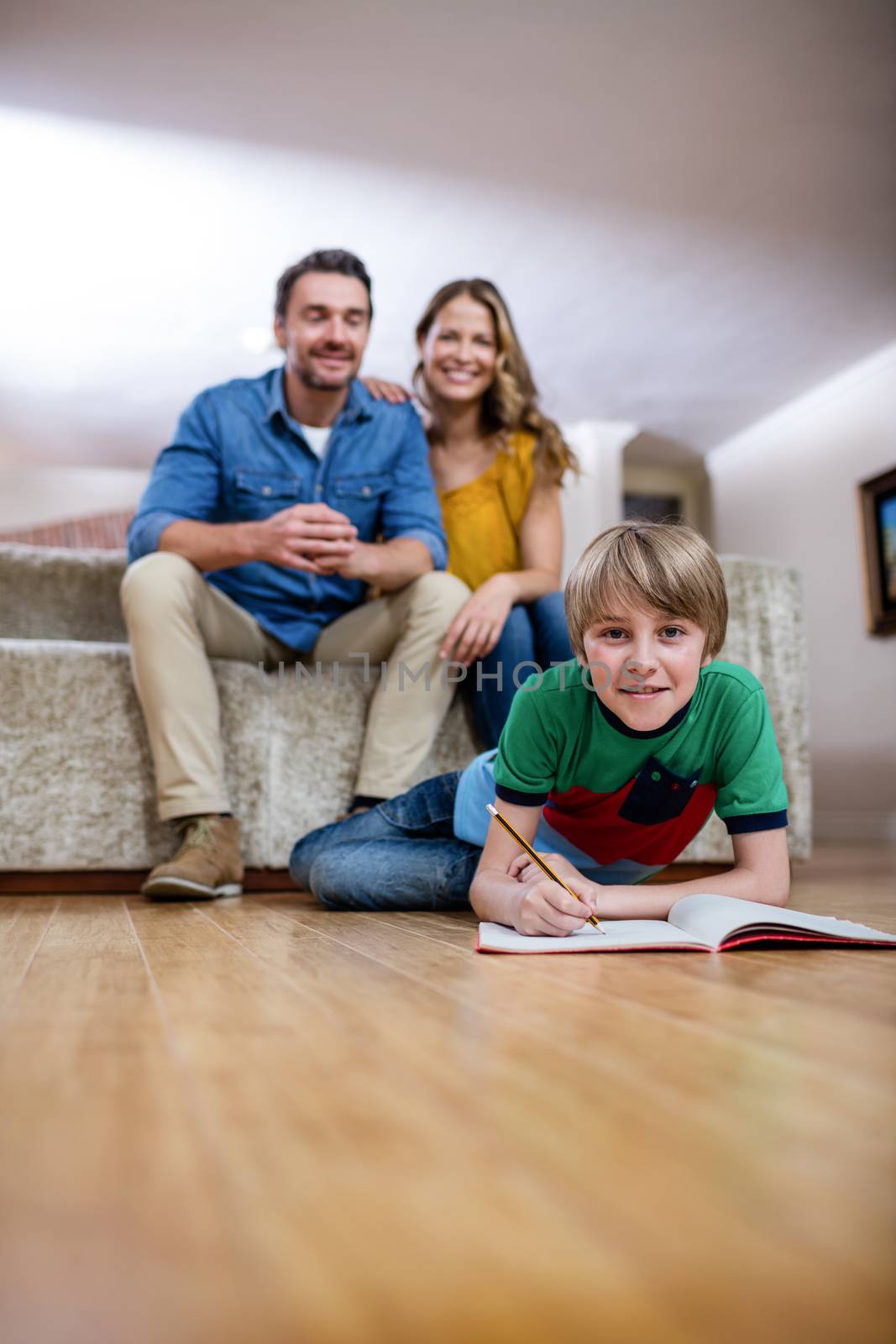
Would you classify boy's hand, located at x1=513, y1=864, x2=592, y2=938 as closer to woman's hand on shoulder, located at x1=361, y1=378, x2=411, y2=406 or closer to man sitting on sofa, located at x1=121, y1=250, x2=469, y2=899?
man sitting on sofa, located at x1=121, y1=250, x2=469, y2=899

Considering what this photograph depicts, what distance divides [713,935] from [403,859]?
53 centimetres

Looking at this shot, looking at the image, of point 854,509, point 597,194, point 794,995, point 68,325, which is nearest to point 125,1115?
point 794,995

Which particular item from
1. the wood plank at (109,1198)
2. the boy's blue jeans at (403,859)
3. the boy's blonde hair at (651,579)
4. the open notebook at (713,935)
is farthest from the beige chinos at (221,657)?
the wood plank at (109,1198)

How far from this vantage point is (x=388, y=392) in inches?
80.1

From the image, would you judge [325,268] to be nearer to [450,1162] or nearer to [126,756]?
[126,756]

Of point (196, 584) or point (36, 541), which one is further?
point (36, 541)

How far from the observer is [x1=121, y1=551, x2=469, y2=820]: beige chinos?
1.62m

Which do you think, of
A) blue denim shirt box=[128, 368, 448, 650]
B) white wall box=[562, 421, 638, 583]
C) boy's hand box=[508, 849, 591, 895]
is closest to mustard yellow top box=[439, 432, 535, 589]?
blue denim shirt box=[128, 368, 448, 650]

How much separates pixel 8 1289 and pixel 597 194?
394cm

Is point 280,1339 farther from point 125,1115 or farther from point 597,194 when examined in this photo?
point 597,194

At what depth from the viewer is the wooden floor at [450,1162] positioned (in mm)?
255

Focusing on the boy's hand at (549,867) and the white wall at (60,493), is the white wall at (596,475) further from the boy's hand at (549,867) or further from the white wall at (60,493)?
the boy's hand at (549,867)

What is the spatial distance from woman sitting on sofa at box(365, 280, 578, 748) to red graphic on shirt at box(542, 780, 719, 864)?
623 mm

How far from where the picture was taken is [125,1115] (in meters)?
0.42
